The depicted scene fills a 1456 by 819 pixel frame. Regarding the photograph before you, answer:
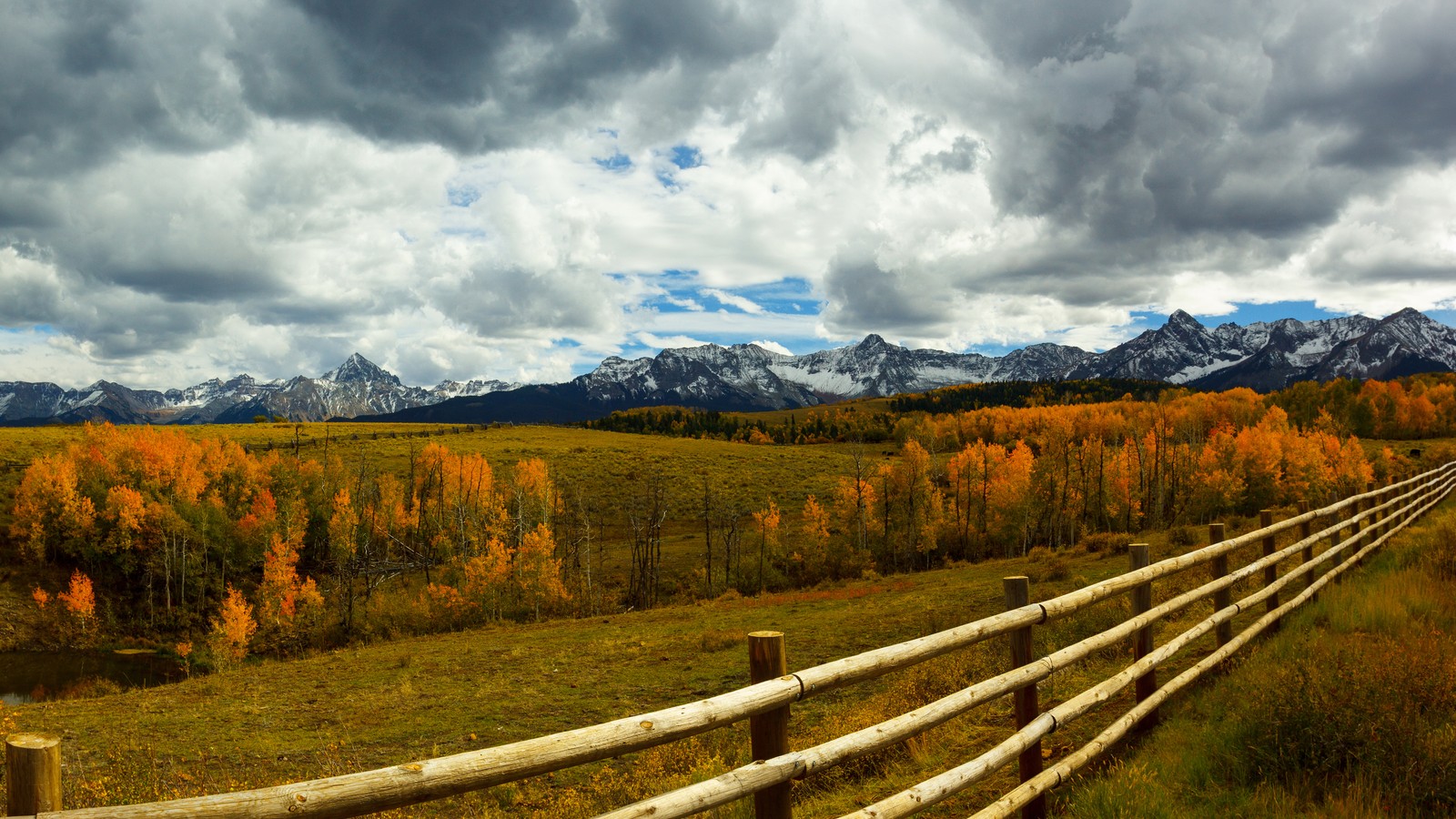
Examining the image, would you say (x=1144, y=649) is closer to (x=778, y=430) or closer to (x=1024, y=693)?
(x=1024, y=693)

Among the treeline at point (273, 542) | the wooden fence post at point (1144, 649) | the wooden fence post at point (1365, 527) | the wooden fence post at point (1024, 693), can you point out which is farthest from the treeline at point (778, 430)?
the wooden fence post at point (1024, 693)

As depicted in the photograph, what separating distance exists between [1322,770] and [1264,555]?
598 cm

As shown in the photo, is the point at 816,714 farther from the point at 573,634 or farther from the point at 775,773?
the point at 573,634

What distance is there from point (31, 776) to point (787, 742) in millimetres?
3062

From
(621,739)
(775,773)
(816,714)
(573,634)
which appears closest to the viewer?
(621,739)

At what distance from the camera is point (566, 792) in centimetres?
1137

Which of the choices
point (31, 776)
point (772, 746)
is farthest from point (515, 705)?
point (31, 776)

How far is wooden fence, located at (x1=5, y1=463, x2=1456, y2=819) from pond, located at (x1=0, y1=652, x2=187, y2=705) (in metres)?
49.1

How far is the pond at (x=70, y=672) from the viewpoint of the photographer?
133 ft

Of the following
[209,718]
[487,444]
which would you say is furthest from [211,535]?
[209,718]

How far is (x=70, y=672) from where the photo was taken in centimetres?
4669

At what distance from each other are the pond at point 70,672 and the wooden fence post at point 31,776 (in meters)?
48.7

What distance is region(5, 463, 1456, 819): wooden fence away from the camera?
243 cm

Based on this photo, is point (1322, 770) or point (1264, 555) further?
point (1264, 555)
